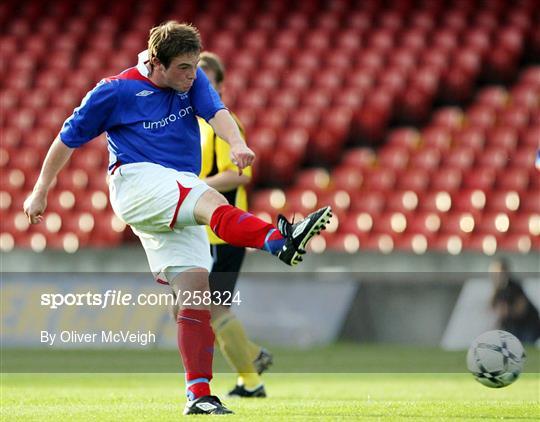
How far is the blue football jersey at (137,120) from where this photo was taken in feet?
17.0

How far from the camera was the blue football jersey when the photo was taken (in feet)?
17.0

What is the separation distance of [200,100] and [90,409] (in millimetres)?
1550

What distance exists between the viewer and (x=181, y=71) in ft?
16.7

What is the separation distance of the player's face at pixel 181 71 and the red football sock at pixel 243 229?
→ 65 cm

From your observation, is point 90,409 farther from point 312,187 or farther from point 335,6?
point 335,6

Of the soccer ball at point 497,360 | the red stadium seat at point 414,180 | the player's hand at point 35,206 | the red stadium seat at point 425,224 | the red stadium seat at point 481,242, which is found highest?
the player's hand at point 35,206

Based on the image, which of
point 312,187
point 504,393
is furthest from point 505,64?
point 504,393

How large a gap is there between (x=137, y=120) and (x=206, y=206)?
1.88 feet

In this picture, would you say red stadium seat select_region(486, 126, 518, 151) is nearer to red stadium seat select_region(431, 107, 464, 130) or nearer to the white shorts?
red stadium seat select_region(431, 107, 464, 130)

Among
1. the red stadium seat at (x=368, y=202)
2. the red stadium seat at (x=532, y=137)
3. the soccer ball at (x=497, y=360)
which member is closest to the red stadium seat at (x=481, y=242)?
the red stadium seat at (x=368, y=202)

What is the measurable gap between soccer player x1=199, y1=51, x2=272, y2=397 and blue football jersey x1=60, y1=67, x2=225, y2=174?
122 centimetres

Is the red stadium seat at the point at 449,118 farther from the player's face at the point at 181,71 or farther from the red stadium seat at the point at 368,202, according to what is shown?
the player's face at the point at 181,71

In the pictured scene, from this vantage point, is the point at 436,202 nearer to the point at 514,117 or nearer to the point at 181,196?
the point at 514,117

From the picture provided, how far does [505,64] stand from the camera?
16.6 metres
